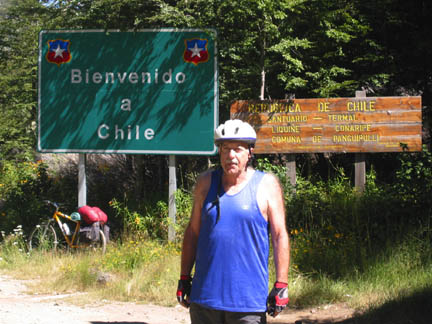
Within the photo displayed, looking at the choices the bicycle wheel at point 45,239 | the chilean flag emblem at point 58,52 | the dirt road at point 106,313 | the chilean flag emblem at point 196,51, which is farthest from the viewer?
the chilean flag emblem at point 58,52

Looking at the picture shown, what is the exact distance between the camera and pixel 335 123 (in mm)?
10289

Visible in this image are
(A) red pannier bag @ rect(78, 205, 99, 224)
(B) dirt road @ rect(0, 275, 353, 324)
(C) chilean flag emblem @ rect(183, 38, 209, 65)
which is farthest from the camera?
(C) chilean flag emblem @ rect(183, 38, 209, 65)

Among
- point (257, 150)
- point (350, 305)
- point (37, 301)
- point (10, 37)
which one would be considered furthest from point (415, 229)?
point (10, 37)

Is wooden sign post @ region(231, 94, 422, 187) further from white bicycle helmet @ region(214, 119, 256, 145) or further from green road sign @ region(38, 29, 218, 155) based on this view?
white bicycle helmet @ region(214, 119, 256, 145)

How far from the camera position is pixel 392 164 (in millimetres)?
11914

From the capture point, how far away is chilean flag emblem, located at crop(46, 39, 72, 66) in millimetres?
10664

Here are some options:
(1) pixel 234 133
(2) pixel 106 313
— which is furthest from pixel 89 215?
(1) pixel 234 133

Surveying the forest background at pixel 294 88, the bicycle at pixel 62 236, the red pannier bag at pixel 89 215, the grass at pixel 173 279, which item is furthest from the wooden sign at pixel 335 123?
the bicycle at pixel 62 236

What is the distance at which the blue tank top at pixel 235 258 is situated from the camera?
375cm

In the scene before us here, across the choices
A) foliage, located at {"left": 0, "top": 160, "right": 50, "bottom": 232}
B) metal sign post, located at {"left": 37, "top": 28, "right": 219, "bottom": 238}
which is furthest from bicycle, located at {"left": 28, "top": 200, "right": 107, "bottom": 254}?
foliage, located at {"left": 0, "top": 160, "right": 50, "bottom": 232}

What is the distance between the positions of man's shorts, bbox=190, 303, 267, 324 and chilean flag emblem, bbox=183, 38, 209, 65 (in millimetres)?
6913

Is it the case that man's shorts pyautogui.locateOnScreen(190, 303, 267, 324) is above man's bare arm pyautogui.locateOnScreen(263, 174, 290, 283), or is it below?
below

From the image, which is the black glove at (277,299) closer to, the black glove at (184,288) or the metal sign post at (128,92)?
the black glove at (184,288)

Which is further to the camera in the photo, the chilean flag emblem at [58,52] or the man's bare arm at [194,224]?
the chilean flag emblem at [58,52]
